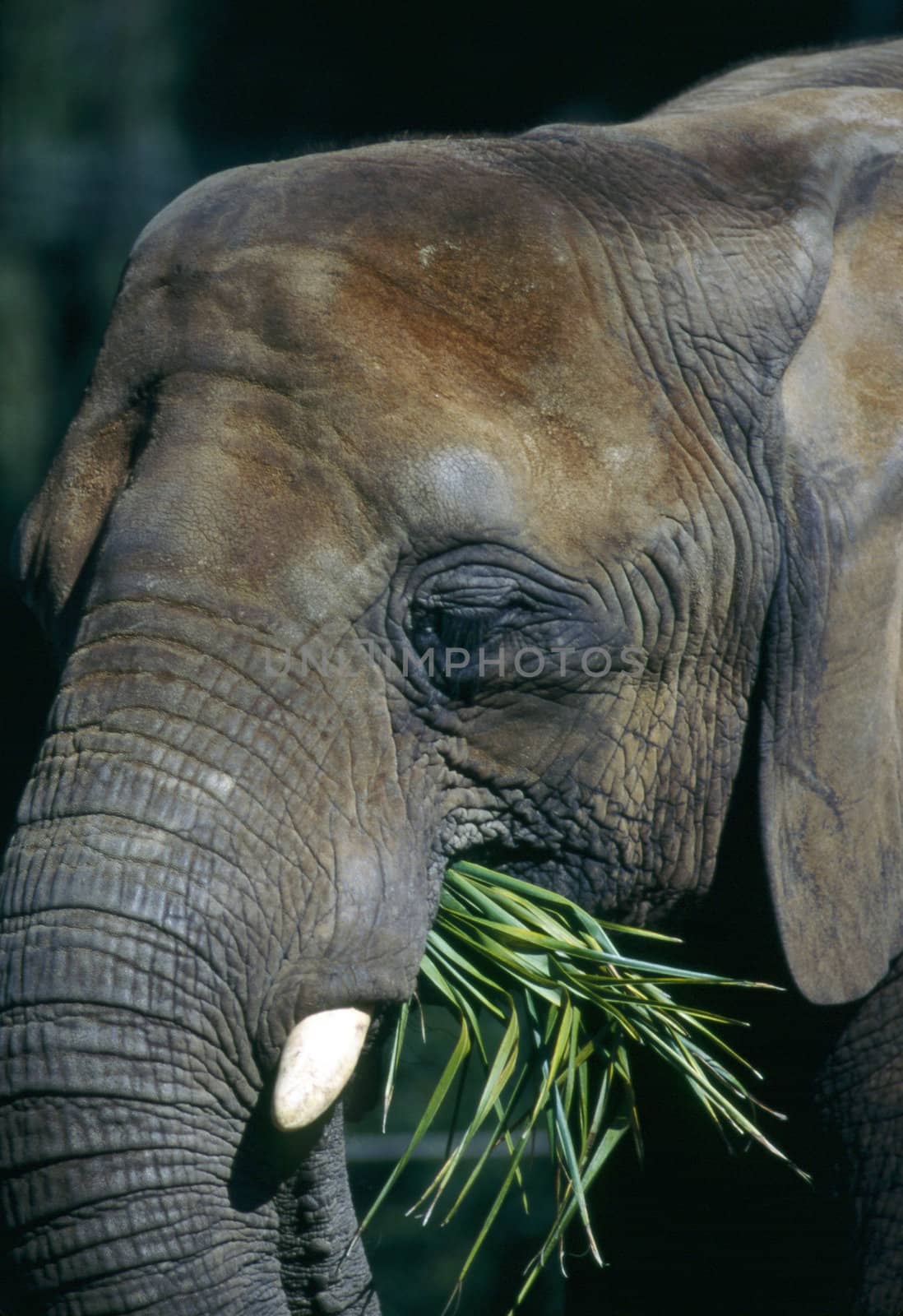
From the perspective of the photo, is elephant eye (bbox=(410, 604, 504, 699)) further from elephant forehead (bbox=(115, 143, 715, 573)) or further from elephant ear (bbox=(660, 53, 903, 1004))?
elephant ear (bbox=(660, 53, 903, 1004))

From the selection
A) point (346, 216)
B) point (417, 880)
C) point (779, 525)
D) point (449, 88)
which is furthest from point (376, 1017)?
point (449, 88)

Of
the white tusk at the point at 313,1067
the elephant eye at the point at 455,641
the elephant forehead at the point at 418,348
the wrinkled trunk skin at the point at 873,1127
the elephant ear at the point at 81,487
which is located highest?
the elephant forehead at the point at 418,348

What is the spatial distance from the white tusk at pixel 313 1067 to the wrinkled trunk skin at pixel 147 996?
0.08ft

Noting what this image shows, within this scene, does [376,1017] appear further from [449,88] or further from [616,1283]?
[449,88]

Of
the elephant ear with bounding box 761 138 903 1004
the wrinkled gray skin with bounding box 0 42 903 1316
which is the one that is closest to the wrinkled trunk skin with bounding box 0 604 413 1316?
the wrinkled gray skin with bounding box 0 42 903 1316

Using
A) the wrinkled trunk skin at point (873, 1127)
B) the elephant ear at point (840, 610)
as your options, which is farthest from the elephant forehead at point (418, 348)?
the wrinkled trunk skin at point (873, 1127)

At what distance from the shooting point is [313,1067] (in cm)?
174

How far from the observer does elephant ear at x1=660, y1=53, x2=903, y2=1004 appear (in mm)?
2041

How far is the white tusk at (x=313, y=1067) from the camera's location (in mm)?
1721

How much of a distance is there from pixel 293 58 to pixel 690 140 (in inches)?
128

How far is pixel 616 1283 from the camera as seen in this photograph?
9.36 feet

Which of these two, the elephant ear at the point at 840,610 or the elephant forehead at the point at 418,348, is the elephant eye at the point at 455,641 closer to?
the elephant forehead at the point at 418,348

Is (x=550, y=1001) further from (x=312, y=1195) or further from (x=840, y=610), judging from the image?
(x=840, y=610)

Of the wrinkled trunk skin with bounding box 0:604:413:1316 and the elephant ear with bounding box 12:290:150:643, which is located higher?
the elephant ear with bounding box 12:290:150:643
